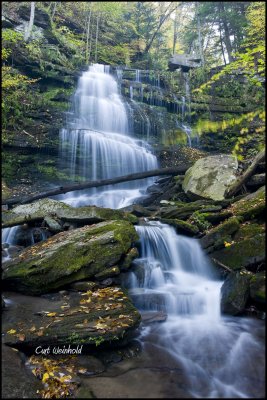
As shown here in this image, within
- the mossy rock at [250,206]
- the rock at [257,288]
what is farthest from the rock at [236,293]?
the mossy rock at [250,206]

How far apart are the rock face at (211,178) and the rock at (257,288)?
4941 mm

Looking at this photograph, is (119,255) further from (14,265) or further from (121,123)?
(121,123)

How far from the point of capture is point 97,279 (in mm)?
6832

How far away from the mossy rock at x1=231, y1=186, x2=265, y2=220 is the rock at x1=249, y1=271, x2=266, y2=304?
2.36 meters

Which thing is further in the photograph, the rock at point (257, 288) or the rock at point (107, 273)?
the rock at point (107, 273)

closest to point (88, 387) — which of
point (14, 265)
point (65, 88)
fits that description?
point (14, 265)

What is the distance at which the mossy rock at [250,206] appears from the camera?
794 centimetres

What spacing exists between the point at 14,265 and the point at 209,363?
184 inches

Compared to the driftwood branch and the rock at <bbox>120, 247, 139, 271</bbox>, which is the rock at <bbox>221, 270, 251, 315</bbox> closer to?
the rock at <bbox>120, 247, 139, 271</bbox>

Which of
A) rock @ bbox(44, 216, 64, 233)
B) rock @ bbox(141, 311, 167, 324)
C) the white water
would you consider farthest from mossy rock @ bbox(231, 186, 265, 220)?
the white water

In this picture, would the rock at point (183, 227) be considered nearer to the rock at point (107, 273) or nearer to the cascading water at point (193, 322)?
the cascading water at point (193, 322)

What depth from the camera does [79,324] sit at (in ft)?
16.6

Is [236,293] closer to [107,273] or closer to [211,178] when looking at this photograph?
[107,273]

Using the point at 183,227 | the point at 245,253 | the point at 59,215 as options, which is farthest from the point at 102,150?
the point at 245,253
